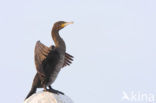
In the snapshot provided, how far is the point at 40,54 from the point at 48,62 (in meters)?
0.41

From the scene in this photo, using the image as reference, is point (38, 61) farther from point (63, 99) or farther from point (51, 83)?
point (63, 99)

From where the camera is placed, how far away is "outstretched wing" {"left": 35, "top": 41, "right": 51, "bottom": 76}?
13.7m

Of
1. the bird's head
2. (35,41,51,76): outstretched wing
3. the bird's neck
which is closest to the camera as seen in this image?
(35,41,51,76): outstretched wing

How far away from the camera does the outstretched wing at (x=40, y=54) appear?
1366 cm

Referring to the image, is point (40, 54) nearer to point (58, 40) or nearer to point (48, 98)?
point (58, 40)

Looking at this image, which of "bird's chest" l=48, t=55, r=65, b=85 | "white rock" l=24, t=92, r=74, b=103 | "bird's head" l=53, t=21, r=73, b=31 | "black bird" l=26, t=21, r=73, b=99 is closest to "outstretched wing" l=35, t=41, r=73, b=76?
"black bird" l=26, t=21, r=73, b=99

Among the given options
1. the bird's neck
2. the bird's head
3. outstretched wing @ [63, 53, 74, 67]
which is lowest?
outstretched wing @ [63, 53, 74, 67]

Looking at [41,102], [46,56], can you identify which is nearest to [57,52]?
[46,56]

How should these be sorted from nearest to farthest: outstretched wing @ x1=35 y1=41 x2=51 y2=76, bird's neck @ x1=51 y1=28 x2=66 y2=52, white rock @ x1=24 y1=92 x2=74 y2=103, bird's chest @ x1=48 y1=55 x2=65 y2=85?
white rock @ x1=24 y1=92 x2=74 y2=103
outstretched wing @ x1=35 y1=41 x2=51 y2=76
bird's chest @ x1=48 y1=55 x2=65 y2=85
bird's neck @ x1=51 y1=28 x2=66 y2=52

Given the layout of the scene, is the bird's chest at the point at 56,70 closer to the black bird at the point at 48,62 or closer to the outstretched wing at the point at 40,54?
the black bird at the point at 48,62

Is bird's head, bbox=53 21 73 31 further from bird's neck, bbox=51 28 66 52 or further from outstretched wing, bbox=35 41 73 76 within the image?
outstretched wing, bbox=35 41 73 76

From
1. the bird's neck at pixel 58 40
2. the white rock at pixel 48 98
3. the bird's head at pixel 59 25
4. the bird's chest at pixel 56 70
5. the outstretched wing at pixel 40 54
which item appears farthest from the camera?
the bird's head at pixel 59 25

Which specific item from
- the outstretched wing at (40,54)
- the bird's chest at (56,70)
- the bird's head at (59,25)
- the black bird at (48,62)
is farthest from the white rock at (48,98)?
the bird's head at (59,25)

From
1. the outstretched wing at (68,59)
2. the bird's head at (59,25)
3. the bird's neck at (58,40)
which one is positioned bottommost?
the outstretched wing at (68,59)
